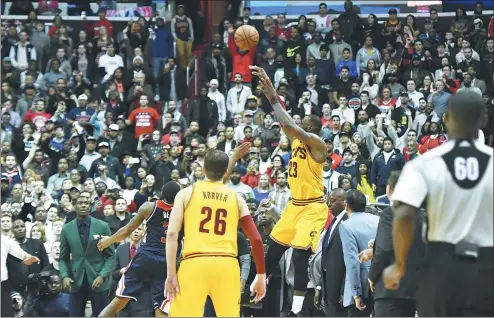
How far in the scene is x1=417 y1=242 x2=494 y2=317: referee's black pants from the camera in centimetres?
677

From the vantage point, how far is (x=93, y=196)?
2039 cm

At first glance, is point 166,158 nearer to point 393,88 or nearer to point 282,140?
point 282,140

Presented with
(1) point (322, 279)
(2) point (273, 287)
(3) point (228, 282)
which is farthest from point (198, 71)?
(3) point (228, 282)

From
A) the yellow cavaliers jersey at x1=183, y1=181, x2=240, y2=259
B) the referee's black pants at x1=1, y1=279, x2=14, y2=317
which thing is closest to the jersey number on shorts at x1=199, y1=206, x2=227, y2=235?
the yellow cavaliers jersey at x1=183, y1=181, x2=240, y2=259

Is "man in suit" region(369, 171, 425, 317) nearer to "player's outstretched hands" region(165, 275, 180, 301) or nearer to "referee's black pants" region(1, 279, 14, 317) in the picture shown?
"player's outstretched hands" region(165, 275, 180, 301)

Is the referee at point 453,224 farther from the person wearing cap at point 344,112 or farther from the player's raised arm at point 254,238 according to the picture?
the person wearing cap at point 344,112

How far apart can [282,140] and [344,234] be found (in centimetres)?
1072

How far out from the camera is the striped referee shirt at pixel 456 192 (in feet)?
22.4

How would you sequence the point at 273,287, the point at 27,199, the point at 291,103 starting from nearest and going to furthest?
the point at 273,287, the point at 27,199, the point at 291,103

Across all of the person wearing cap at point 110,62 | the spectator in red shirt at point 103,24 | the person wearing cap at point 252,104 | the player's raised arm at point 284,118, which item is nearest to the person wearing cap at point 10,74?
the person wearing cap at point 110,62

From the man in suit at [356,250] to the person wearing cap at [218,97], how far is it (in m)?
13.4

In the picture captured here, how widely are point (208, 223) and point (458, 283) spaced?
3149 millimetres

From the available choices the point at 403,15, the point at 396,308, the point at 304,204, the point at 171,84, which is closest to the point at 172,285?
the point at 396,308

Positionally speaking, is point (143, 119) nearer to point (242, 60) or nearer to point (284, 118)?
point (242, 60)
